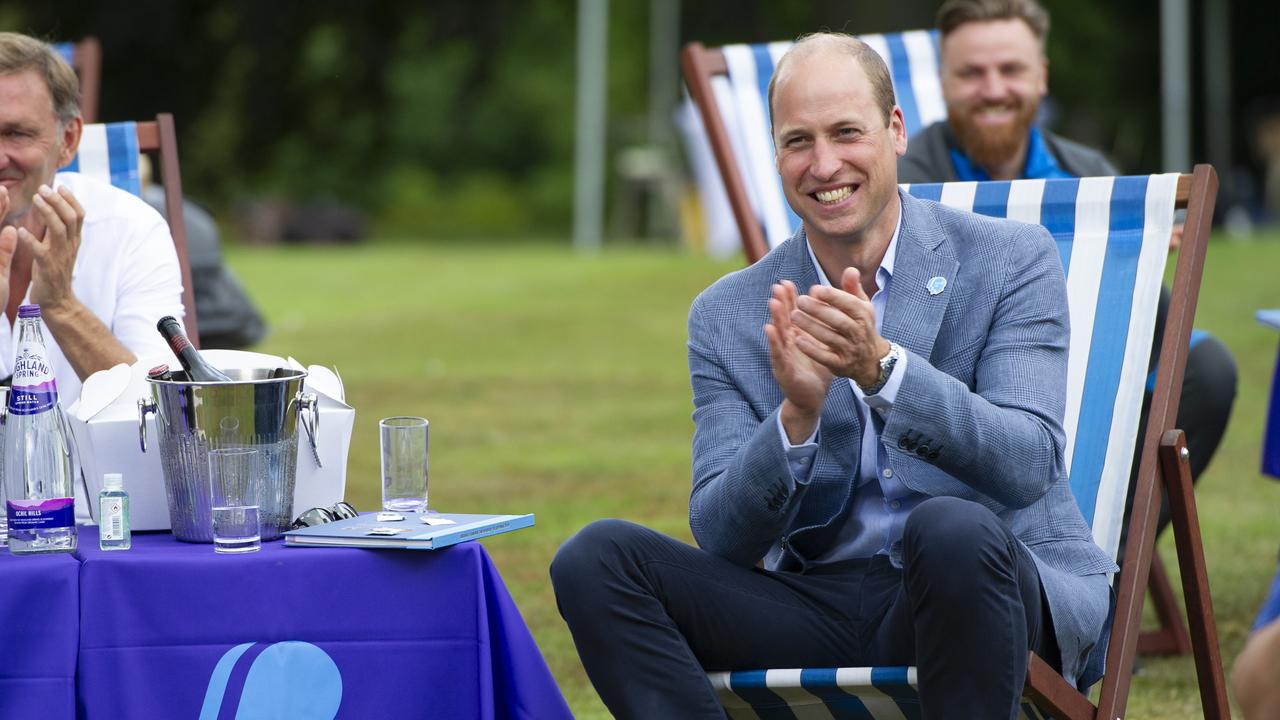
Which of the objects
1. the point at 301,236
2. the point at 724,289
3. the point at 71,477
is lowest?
the point at 301,236

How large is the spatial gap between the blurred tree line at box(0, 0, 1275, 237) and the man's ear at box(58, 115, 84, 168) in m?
10.7

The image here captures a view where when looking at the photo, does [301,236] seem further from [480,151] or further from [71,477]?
[71,477]

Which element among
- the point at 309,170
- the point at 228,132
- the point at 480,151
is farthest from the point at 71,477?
the point at 480,151

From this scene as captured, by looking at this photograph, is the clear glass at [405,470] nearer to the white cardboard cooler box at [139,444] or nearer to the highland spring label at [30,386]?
the white cardboard cooler box at [139,444]

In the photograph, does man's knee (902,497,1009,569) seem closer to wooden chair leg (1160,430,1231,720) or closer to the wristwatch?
the wristwatch

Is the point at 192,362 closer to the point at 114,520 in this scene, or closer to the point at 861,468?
the point at 114,520

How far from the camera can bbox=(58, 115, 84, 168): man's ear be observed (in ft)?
12.7

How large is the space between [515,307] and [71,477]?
39.2 feet

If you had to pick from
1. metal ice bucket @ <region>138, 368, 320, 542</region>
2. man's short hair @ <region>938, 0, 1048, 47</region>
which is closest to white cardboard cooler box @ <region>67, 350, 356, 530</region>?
metal ice bucket @ <region>138, 368, 320, 542</region>

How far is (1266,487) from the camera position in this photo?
683 cm

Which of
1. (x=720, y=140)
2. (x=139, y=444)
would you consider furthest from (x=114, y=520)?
(x=720, y=140)

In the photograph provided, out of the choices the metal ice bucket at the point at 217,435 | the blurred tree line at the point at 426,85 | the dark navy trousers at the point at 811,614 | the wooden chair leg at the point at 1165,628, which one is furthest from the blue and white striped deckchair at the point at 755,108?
the blurred tree line at the point at 426,85

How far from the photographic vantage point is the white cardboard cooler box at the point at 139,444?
2.97 m

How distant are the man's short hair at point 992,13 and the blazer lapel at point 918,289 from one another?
6.97 feet
